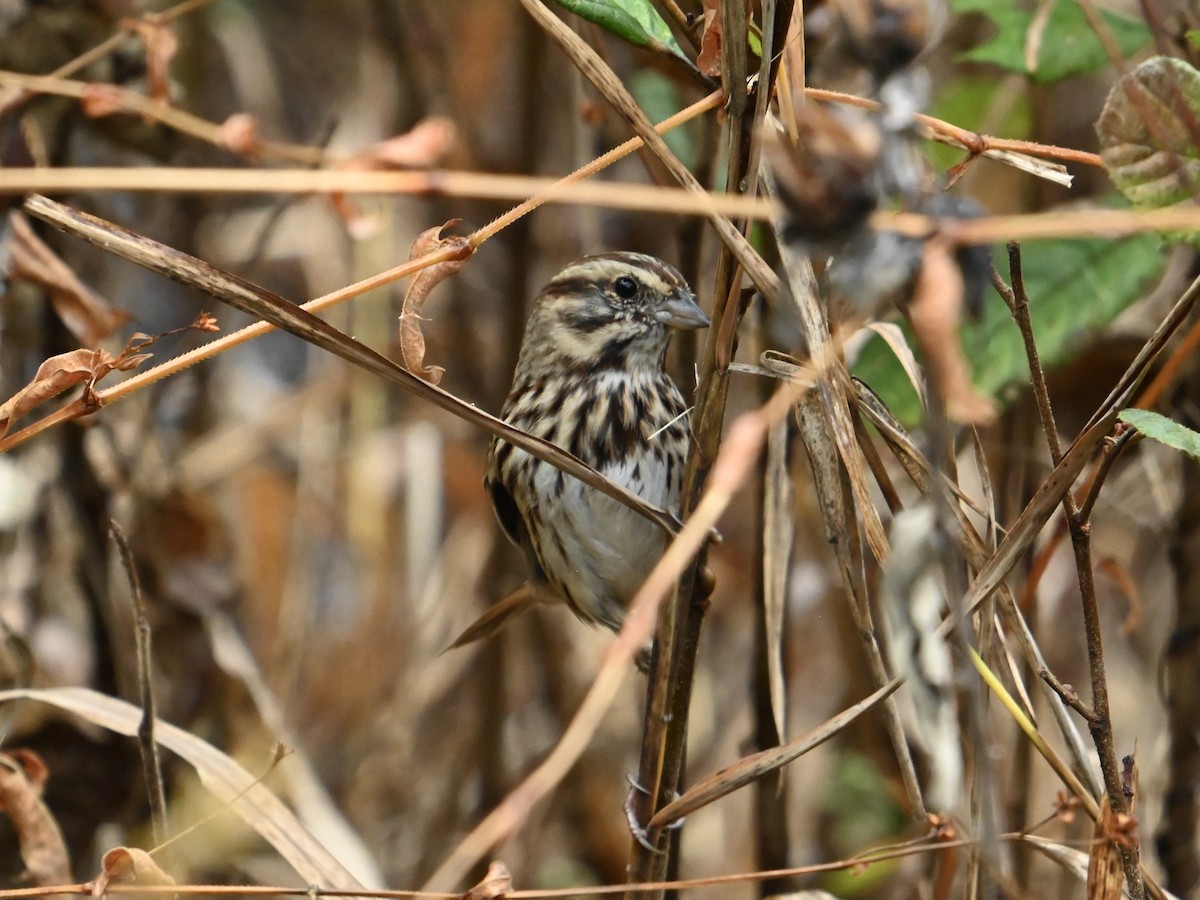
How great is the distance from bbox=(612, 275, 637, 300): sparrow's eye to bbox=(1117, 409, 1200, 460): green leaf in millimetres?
1089

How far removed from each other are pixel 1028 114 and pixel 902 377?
0.88m

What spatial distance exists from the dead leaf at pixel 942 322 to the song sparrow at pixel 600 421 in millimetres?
1329

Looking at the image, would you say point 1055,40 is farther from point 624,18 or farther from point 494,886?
point 494,886

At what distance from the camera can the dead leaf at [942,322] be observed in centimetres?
69

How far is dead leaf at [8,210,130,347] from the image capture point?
1.80 metres

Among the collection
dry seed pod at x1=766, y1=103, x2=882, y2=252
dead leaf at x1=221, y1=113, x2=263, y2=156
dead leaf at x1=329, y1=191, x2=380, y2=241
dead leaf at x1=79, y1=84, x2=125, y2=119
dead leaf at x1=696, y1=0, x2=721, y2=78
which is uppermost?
dead leaf at x1=696, y1=0, x2=721, y2=78

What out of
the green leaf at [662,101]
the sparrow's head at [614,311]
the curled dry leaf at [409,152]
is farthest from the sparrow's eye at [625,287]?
the curled dry leaf at [409,152]

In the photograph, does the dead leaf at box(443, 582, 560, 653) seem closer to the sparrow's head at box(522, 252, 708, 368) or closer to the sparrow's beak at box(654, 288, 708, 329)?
the sparrow's head at box(522, 252, 708, 368)

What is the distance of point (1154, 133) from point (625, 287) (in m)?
1.17

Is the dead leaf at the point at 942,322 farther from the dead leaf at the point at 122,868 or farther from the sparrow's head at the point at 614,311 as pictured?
the sparrow's head at the point at 614,311

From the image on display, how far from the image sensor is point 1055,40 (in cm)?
188

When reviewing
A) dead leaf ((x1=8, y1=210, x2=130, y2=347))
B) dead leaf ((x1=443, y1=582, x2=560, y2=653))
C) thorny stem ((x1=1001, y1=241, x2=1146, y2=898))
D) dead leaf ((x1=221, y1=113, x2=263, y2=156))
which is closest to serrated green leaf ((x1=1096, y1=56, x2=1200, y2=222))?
thorny stem ((x1=1001, y1=241, x2=1146, y2=898))

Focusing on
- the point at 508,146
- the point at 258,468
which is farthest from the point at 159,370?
the point at 258,468

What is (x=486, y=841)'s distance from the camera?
2.55ft
